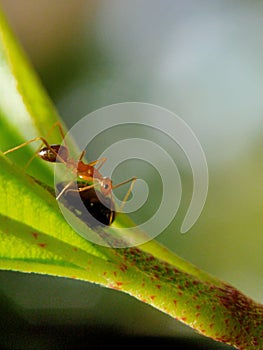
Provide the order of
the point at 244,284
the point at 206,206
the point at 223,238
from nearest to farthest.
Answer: the point at 244,284, the point at 223,238, the point at 206,206

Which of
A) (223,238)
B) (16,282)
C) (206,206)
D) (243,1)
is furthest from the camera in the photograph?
(243,1)

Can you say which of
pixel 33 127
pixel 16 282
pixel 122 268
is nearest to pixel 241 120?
pixel 16 282

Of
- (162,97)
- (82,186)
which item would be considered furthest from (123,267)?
(162,97)

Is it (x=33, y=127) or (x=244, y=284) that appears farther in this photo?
(x=244, y=284)

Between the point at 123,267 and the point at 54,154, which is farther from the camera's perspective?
the point at 54,154

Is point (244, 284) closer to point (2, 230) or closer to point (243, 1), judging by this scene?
point (2, 230)

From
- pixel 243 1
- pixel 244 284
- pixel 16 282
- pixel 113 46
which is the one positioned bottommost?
pixel 16 282

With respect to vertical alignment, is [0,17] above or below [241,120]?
above

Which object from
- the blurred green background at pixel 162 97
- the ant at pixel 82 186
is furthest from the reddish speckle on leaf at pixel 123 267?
the blurred green background at pixel 162 97

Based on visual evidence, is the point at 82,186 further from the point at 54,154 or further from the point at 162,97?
the point at 162,97
